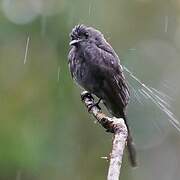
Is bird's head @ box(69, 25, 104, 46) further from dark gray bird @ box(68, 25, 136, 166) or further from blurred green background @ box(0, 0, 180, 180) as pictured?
blurred green background @ box(0, 0, 180, 180)

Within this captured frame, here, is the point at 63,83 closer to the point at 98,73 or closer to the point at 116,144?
the point at 98,73

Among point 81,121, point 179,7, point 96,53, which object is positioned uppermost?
point 179,7

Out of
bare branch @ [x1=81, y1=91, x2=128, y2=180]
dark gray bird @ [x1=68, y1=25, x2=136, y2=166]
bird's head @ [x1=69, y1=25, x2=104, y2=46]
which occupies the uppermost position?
bird's head @ [x1=69, y1=25, x2=104, y2=46]

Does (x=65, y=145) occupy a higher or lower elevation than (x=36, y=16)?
lower

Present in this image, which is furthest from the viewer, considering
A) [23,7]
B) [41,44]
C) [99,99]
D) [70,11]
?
[23,7]

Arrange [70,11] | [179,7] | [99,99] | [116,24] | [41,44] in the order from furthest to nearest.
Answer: [179,7], [116,24], [41,44], [70,11], [99,99]

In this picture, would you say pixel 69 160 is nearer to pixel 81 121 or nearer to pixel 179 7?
pixel 81 121

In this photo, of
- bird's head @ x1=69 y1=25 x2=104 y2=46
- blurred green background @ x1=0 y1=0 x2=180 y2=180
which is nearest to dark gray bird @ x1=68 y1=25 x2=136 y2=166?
bird's head @ x1=69 y1=25 x2=104 y2=46

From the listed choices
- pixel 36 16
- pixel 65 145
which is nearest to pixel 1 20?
pixel 36 16
